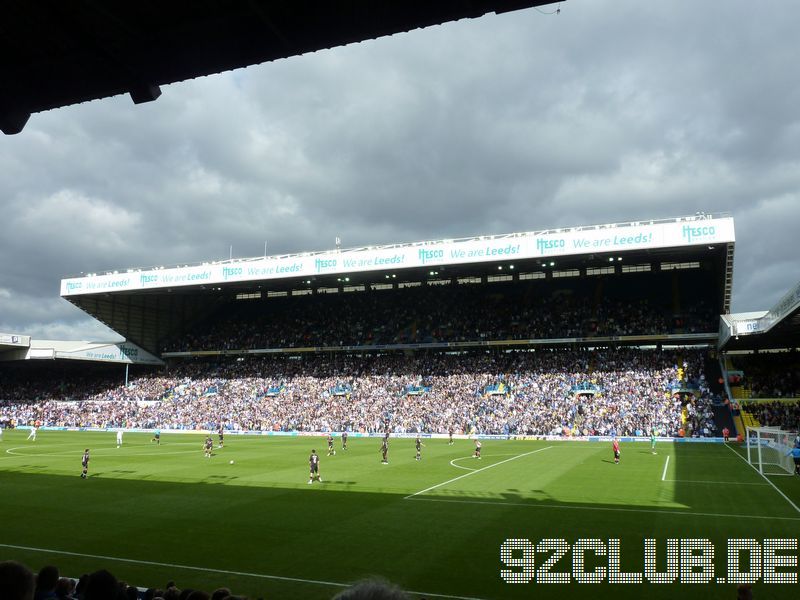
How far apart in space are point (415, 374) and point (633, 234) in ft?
88.1

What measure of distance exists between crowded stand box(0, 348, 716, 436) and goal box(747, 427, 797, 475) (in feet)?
41.0

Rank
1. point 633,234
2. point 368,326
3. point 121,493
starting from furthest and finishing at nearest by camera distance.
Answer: point 368,326 → point 633,234 → point 121,493

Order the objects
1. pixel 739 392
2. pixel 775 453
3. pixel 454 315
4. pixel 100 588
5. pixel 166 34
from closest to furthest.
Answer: pixel 100 588, pixel 166 34, pixel 775 453, pixel 739 392, pixel 454 315

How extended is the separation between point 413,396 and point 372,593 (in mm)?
58368

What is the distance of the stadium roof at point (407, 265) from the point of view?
161 ft

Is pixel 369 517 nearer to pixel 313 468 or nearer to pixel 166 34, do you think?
pixel 313 468

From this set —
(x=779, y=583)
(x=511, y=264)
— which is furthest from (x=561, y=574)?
(x=511, y=264)

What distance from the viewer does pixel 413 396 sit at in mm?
59656

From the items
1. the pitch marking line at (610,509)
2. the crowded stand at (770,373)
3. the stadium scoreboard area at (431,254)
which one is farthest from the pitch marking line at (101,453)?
the crowded stand at (770,373)

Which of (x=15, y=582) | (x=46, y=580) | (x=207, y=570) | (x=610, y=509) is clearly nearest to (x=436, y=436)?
(x=610, y=509)

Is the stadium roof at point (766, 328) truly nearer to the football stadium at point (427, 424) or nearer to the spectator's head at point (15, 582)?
the football stadium at point (427, 424)

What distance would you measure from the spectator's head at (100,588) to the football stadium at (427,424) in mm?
7858

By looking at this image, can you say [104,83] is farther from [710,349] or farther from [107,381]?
[107,381]

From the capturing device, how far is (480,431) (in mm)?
52156
